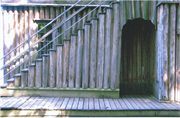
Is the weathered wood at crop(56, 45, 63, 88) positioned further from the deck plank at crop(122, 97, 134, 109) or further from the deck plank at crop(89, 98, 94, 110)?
the deck plank at crop(122, 97, 134, 109)

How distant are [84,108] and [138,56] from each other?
3.33m

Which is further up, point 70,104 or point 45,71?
point 45,71

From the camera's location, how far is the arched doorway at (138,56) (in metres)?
6.68

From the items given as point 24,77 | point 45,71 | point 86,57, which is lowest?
point 24,77

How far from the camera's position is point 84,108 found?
4625mm

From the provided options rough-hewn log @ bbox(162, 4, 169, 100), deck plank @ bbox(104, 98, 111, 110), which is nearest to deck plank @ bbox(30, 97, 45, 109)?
deck plank @ bbox(104, 98, 111, 110)

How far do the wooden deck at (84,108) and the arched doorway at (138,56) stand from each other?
159 centimetres

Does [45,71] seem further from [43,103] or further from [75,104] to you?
[75,104]

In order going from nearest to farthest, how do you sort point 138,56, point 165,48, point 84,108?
point 84,108 → point 165,48 → point 138,56

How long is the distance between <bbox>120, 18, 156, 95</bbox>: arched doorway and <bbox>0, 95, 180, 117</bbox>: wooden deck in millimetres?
1587

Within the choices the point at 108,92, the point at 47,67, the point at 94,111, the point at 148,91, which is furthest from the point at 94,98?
the point at 148,91

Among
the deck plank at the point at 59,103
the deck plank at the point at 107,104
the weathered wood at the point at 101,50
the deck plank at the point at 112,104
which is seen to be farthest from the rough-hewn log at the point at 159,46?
the deck plank at the point at 59,103

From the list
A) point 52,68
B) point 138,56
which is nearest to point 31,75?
point 52,68

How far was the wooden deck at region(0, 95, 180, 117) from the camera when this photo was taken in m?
4.56
